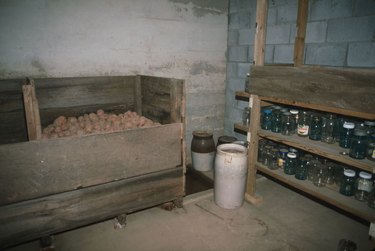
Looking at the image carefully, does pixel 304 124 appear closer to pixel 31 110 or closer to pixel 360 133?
pixel 360 133

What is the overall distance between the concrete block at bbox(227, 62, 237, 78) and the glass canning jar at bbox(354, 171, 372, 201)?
7.47 feet

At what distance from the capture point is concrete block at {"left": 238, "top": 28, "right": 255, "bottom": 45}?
374 centimetres

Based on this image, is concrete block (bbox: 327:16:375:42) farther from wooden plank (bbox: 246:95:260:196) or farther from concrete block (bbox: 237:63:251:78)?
concrete block (bbox: 237:63:251:78)

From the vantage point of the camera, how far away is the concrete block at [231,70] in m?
4.08

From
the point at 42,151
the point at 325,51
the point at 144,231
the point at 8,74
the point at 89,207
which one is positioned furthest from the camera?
the point at 325,51

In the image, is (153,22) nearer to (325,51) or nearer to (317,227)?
(325,51)

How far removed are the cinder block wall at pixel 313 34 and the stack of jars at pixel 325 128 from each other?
64 centimetres

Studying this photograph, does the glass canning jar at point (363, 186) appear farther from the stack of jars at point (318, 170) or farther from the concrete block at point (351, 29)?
the concrete block at point (351, 29)

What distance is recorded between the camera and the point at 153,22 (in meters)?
3.45

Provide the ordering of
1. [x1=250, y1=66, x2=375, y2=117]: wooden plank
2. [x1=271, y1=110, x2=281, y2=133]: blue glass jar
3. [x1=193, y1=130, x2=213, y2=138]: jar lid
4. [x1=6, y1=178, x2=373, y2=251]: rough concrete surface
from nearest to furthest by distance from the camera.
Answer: [x1=250, y1=66, x2=375, y2=117]: wooden plank, [x1=6, y1=178, x2=373, y2=251]: rough concrete surface, [x1=271, y1=110, x2=281, y2=133]: blue glass jar, [x1=193, y1=130, x2=213, y2=138]: jar lid

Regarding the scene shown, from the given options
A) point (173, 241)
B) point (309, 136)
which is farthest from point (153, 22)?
point (173, 241)

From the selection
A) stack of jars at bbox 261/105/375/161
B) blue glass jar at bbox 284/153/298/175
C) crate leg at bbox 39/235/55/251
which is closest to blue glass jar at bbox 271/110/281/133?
stack of jars at bbox 261/105/375/161

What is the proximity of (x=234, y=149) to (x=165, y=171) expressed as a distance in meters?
0.83

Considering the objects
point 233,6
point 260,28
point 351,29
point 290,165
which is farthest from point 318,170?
point 233,6
